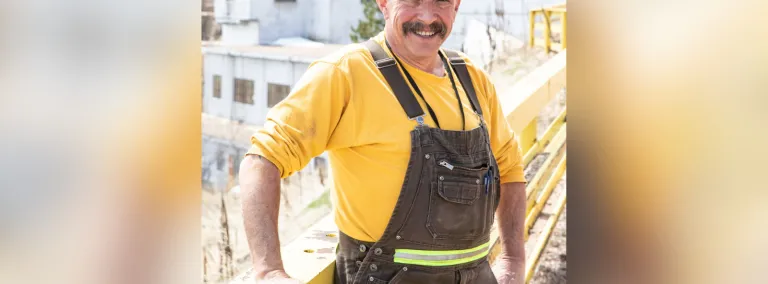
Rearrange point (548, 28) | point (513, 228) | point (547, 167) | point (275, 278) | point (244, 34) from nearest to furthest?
point (275, 278), point (513, 228), point (547, 167), point (548, 28), point (244, 34)

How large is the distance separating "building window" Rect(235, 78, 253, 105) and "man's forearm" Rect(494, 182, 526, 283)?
1498cm

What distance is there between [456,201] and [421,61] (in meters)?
0.35

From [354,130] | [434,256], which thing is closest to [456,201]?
[434,256]

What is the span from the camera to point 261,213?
5.15 feet

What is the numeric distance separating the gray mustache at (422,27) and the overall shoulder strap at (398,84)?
0.29 ft

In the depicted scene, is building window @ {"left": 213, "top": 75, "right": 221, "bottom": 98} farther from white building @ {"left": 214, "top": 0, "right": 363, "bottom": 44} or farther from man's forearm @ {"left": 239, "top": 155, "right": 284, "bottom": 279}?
man's forearm @ {"left": 239, "top": 155, "right": 284, "bottom": 279}

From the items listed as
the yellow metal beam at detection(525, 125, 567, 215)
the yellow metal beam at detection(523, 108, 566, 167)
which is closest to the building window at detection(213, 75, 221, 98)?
the yellow metal beam at detection(523, 108, 566, 167)

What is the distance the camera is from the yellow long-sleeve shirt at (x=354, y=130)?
1.66 meters

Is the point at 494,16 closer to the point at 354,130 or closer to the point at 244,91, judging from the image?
the point at 244,91

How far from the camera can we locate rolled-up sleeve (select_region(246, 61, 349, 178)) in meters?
1.60

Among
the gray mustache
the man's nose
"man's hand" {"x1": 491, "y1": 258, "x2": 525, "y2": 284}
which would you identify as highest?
the man's nose

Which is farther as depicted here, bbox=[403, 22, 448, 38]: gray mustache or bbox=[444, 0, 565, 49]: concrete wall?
bbox=[444, 0, 565, 49]: concrete wall

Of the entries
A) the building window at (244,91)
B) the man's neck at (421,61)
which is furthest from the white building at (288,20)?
the man's neck at (421,61)

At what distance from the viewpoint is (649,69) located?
34.2 inches
